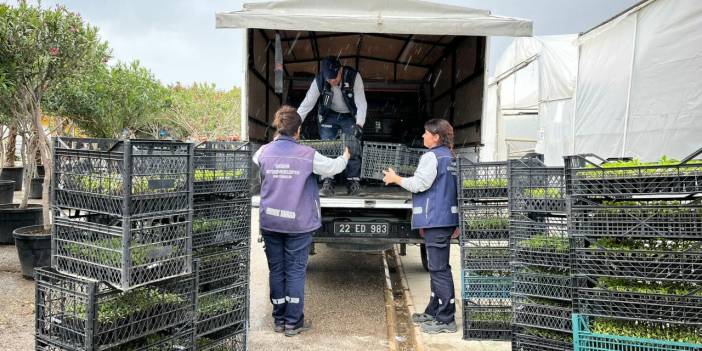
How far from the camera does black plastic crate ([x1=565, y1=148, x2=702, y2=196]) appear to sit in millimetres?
2674

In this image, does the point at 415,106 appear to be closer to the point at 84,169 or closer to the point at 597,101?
the point at 597,101

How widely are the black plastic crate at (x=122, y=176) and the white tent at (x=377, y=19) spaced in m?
2.44

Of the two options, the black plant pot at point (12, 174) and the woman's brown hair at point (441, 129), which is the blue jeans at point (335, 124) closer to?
the woman's brown hair at point (441, 129)

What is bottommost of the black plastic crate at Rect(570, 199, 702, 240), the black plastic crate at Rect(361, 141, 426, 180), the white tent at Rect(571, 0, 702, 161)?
the black plastic crate at Rect(570, 199, 702, 240)

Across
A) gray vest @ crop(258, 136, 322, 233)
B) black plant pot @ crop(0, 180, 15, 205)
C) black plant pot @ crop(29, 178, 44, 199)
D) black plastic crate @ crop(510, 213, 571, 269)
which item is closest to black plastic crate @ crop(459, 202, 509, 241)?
black plastic crate @ crop(510, 213, 571, 269)

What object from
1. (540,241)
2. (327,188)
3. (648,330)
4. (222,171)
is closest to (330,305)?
(327,188)

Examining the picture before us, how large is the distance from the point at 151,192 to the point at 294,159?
5.46 feet

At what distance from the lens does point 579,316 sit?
9.87ft

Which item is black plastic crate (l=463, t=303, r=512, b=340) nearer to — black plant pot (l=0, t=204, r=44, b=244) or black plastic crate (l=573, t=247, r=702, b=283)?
black plastic crate (l=573, t=247, r=702, b=283)

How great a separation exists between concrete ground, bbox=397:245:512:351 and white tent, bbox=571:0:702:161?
10.1ft

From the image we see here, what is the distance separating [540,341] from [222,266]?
2280mm

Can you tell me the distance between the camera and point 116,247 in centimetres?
292

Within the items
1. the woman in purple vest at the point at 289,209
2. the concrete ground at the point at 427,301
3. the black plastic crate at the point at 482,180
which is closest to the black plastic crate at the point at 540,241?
the black plastic crate at the point at 482,180

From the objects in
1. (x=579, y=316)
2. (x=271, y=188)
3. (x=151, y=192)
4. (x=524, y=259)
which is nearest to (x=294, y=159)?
(x=271, y=188)
